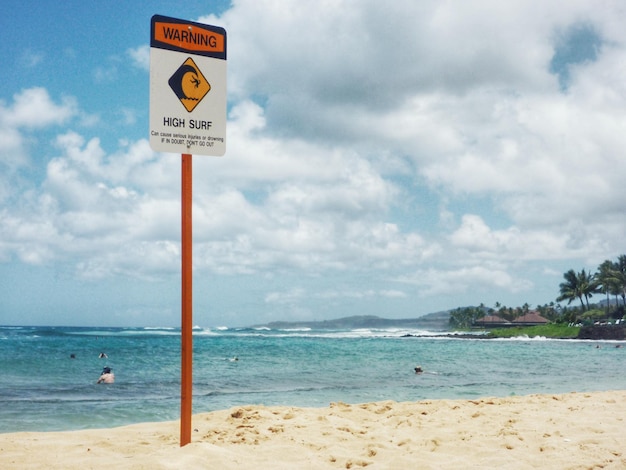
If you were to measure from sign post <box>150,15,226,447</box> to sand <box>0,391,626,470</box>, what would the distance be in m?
0.69

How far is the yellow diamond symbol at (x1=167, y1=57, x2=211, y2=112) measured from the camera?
4301mm

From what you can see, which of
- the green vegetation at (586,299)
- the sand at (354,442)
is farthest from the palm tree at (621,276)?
the sand at (354,442)

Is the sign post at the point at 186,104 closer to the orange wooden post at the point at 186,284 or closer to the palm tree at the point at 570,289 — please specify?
the orange wooden post at the point at 186,284

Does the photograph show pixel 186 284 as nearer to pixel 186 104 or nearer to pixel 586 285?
pixel 186 104

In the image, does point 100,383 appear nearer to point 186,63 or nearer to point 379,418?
point 379,418

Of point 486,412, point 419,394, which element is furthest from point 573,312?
point 486,412

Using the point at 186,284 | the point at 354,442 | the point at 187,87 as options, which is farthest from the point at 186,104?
the point at 354,442

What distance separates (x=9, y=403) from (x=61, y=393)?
208cm

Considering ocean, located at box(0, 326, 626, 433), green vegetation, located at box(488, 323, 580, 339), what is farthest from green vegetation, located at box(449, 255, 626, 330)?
ocean, located at box(0, 326, 626, 433)

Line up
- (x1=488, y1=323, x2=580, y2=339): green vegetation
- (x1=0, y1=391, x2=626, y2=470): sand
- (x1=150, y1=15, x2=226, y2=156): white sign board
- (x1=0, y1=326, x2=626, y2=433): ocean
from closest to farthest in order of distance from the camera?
1. (x1=150, y1=15, x2=226, y2=156): white sign board
2. (x1=0, y1=391, x2=626, y2=470): sand
3. (x1=0, y1=326, x2=626, y2=433): ocean
4. (x1=488, y1=323, x2=580, y2=339): green vegetation

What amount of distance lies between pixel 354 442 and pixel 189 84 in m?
3.57

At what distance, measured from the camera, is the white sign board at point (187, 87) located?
167 inches

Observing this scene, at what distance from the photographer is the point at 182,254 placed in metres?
4.30

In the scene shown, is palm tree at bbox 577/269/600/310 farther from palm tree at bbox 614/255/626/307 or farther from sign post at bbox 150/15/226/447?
sign post at bbox 150/15/226/447
